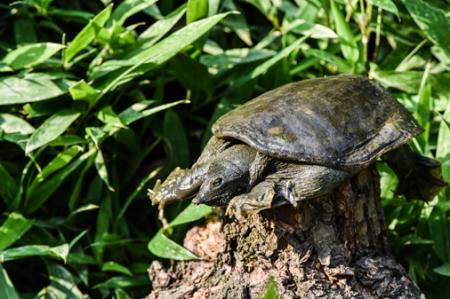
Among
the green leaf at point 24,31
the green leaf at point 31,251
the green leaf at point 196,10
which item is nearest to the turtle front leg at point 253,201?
the green leaf at point 31,251

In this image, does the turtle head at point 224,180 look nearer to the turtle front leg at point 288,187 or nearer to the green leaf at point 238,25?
the turtle front leg at point 288,187

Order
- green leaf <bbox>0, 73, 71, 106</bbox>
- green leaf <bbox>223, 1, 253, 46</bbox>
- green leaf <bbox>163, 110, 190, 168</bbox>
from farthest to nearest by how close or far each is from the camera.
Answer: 1. green leaf <bbox>223, 1, 253, 46</bbox>
2. green leaf <bbox>163, 110, 190, 168</bbox>
3. green leaf <bbox>0, 73, 71, 106</bbox>

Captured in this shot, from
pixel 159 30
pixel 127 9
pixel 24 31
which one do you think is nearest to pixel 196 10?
pixel 159 30

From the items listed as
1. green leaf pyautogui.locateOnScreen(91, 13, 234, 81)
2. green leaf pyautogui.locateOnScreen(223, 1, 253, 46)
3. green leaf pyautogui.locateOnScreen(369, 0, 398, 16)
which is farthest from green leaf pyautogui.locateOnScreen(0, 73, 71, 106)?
green leaf pyautogui.locateOnScreen(369, 0, 398, 16)

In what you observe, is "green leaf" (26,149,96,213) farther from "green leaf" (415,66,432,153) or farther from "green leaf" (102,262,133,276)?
"green leaf" (415,66,432,153)

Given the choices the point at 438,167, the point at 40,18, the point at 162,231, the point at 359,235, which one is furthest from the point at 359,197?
the point at 40,18

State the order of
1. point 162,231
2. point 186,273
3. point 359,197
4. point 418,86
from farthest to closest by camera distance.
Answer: point 418,86
point 162,231
point 186,273
point 359,197

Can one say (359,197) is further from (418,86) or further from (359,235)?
(418,86)
